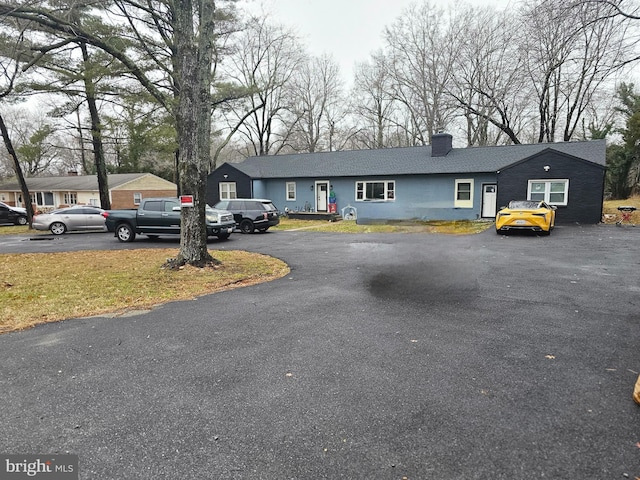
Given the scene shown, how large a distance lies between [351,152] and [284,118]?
14.2 m

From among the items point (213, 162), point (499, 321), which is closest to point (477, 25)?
point (213, 162)

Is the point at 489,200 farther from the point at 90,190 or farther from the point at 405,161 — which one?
the point at 90,190

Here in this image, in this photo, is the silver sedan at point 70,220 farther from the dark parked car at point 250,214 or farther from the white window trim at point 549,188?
the white window trim at point 549,188

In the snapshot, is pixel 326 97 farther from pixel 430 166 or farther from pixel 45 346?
pixel 45 346

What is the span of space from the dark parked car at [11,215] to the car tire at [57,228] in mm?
8748

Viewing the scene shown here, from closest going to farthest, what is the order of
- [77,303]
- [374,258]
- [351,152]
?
1. [77,303]
2. [374,258]
3. [351,152]

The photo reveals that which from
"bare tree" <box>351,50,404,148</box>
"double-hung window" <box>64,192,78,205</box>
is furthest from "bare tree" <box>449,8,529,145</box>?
"double-hung window" <box>64,192,78,205</box>

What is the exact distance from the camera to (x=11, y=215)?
25281mm

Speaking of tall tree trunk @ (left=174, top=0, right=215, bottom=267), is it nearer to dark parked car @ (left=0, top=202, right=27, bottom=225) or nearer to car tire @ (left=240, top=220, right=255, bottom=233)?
Answer: car tire @ (left=240, top=220, right=255, bottom=233)

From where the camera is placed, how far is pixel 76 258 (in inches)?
428

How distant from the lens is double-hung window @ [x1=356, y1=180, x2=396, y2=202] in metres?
23.4

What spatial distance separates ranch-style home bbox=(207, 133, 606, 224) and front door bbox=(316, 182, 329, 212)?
0.07m

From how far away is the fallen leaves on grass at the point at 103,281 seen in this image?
579 centimetres

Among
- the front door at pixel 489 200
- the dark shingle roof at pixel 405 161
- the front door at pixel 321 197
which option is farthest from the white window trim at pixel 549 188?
the front door at pixel 321 197
